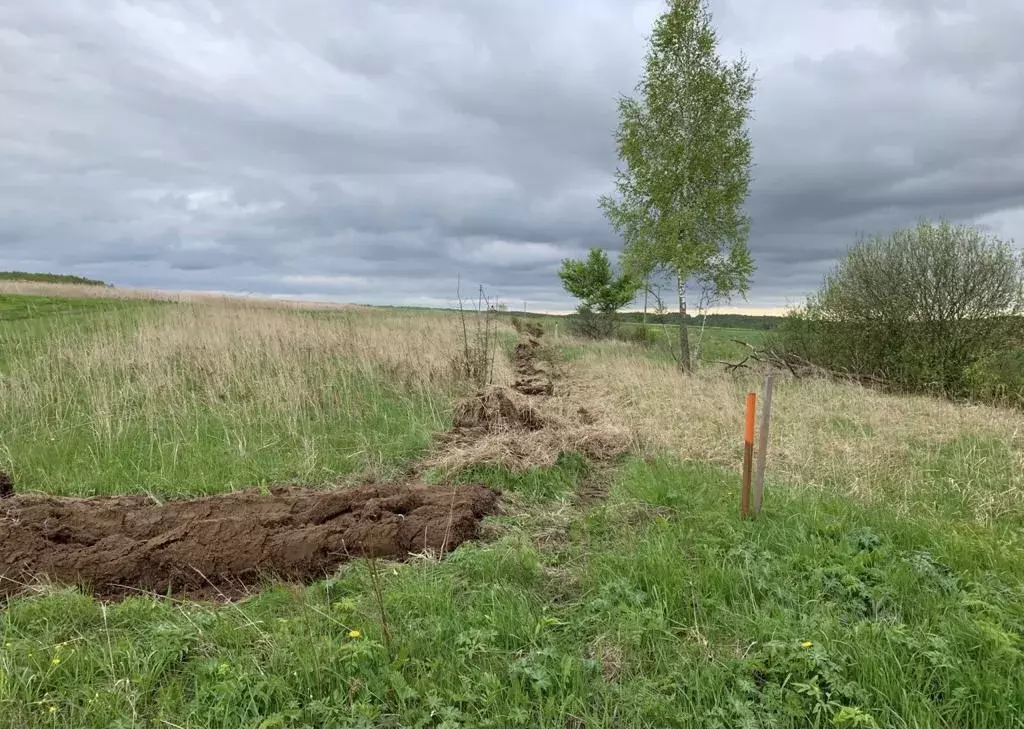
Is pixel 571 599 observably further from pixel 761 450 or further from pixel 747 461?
pixel 761 450

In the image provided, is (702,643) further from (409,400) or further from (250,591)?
(409,400)

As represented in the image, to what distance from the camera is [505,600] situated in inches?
131

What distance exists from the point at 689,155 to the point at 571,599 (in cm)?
1655

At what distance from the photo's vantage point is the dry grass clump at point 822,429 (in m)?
6.06

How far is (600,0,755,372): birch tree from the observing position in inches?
667

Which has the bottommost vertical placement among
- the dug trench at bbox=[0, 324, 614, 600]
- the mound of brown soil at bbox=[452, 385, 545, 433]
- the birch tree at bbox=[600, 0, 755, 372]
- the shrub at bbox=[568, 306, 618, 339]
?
the dug trench at bbox=[0, 324, 614, 600]

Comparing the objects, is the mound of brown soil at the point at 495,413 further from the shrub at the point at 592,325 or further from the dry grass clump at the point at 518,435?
the shrub at the point at 592,325

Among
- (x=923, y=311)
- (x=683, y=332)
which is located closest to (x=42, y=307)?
(x=683, y=332)

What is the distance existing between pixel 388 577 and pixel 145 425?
6447mm

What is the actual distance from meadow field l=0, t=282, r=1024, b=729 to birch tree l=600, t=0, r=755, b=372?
1021cm

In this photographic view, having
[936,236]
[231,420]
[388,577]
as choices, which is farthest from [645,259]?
[388,577]

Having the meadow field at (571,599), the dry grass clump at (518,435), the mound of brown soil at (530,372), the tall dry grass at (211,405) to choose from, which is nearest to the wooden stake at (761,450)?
the meadow field at (571,599)

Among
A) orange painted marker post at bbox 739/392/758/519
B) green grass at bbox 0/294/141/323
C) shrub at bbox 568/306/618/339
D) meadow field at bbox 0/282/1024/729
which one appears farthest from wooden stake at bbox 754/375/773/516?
shrub at bbox 568/306/618/339

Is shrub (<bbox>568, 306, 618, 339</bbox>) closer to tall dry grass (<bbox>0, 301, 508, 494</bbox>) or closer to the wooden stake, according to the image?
tall dry grass (<bbox>0, 301, 508, 494</bbox>)
